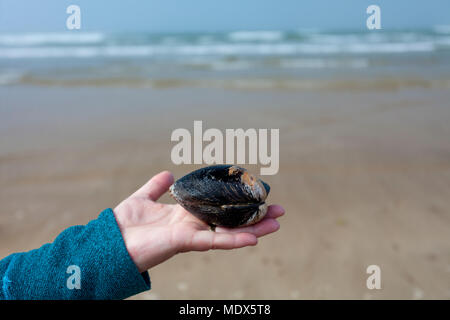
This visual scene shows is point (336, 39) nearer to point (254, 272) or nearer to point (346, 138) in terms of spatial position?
point (346, 138)

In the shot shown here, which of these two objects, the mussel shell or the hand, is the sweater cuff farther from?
the mussel shell

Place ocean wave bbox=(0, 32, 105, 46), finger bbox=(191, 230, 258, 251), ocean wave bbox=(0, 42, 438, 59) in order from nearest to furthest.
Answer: finger bbox=(191, 230, 258, 251) < ocean wave bbox=(0, 42, 438, 59) < ocean wave bbox=(0, 32, 105, 46)

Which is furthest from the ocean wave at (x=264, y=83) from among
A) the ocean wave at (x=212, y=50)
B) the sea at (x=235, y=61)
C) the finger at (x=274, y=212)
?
the finger at (x=274, y=212)

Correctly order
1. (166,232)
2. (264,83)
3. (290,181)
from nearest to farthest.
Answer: (166,232), (290,181), (264,83)

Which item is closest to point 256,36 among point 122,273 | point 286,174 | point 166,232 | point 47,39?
point 47,39

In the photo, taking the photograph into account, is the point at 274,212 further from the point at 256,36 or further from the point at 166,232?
the point at 256,36

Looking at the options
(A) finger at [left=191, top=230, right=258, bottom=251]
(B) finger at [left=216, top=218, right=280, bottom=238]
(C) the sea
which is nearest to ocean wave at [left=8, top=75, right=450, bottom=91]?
(C) the sea
